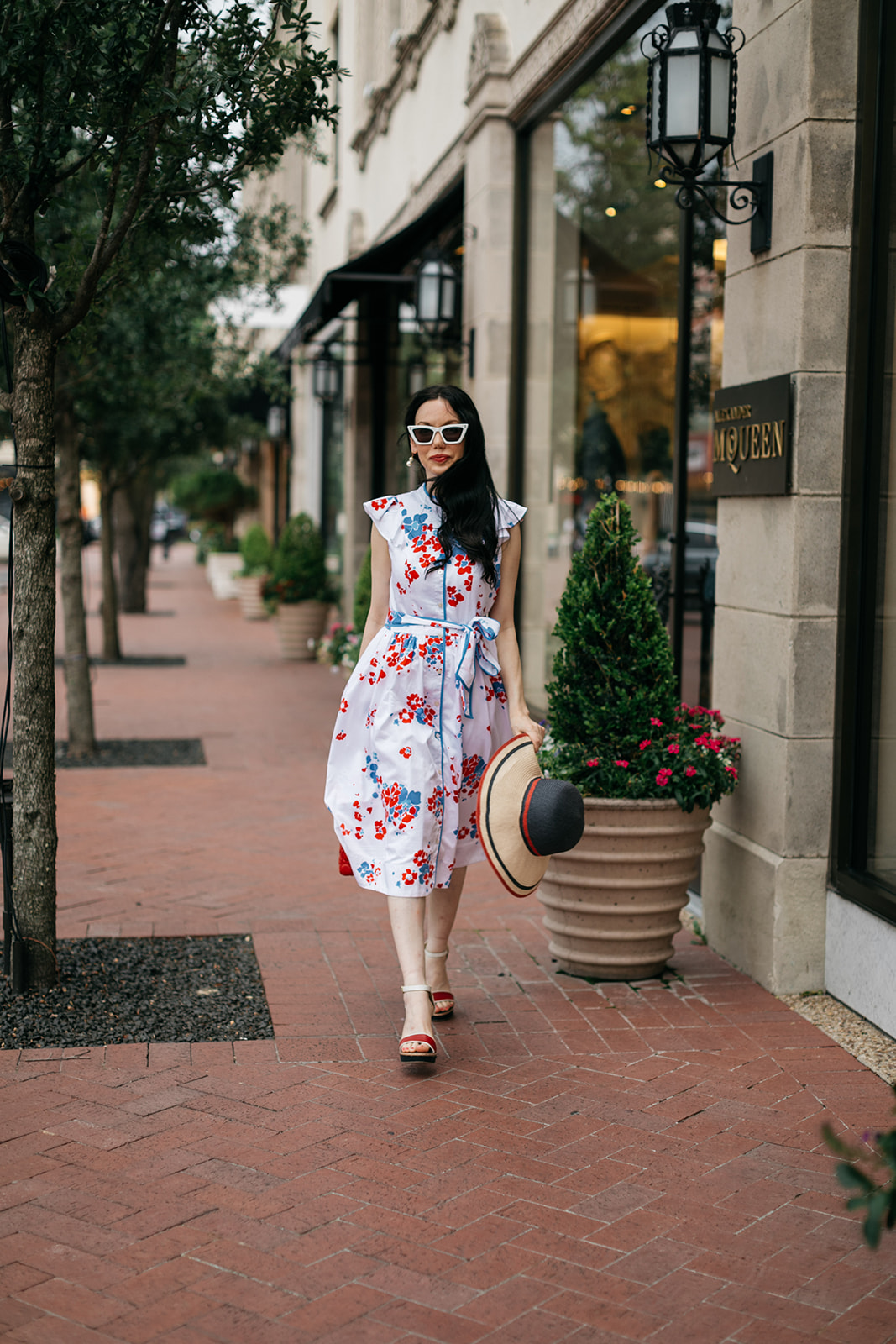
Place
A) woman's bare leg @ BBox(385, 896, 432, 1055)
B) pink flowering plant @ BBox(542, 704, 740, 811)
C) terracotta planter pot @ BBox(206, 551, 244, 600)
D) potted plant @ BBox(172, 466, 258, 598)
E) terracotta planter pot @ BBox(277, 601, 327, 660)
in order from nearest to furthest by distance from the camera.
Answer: woman's bare leg @ BBox(385, 896, 432, 1055) → pink flowering plant @ BBox(542, 704, 740, 811) → terracotta planter pot @ BBox(277, 601, 327, 660) → terracotta planter pot @ BBox(206, 551, 244, 600) → potted plant @ BBox(172, 466, 258, 598)

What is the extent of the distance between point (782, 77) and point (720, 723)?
224 cm

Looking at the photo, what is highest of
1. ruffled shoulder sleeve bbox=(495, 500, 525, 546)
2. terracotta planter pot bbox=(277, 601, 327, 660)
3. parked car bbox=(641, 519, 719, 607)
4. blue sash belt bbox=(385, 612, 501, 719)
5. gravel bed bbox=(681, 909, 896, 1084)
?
ruffled shoulder sleeve bbox=(495, 500, 525, 546)

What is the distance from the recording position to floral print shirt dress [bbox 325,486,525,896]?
13.6 feet

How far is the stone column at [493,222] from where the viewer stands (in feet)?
28.3

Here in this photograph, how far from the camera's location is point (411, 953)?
13.6ft

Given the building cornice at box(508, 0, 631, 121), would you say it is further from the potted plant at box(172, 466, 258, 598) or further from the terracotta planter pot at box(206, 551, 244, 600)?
the potted plant at box(172, 466, 258, 598)

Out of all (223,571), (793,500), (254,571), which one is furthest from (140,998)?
(223,571)

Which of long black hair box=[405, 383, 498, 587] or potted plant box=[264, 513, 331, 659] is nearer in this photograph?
long black hair box=[405, 383, 498, 587]

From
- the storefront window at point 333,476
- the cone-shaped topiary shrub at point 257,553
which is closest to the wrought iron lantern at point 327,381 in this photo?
the storefront window at point 333,476

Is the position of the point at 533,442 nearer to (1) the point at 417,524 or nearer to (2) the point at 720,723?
(2) the point at 720,723

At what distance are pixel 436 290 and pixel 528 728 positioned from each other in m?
6.14

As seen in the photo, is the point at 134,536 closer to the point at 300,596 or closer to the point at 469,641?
the point at 300,596

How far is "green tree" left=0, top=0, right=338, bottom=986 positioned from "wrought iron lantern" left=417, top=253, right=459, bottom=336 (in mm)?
4634

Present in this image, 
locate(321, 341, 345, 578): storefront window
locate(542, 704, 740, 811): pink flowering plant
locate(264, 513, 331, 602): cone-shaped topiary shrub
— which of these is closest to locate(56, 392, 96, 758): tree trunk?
locate(542, 704, 740, 811): pink flowering plant
